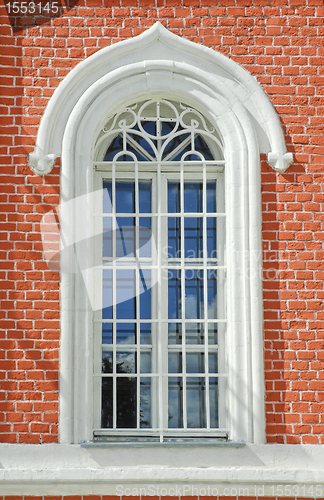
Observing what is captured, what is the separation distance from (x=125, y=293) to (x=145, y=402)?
0.93m

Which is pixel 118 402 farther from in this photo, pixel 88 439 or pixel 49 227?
pixel 49 227

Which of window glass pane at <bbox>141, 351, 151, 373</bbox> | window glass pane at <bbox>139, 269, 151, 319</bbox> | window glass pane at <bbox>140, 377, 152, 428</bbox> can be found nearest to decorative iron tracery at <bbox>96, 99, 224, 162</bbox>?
window glass pane at <bbox>139, 269, 151, 319</bbox>

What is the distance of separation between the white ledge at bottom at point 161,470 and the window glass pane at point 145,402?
0.30m

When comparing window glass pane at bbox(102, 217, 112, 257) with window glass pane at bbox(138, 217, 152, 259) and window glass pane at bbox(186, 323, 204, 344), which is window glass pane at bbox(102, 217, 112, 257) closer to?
window glass pane at bbox(138, 217, 152, 259)

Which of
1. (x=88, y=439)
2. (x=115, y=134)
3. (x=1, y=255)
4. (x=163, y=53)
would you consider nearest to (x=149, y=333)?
(x=88, y=439)

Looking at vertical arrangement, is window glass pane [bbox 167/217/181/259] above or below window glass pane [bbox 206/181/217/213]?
below

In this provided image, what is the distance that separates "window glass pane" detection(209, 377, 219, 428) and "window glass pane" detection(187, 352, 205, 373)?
0.44 feet

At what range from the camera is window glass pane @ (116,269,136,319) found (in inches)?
230

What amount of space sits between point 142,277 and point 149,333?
1.58 feet

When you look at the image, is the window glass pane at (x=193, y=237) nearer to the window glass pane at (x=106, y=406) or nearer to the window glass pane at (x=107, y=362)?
the window glass pane at (x=107, y=362)

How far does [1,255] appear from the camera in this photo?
569cm

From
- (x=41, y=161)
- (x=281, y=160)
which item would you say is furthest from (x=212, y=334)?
(x=41, y=161)

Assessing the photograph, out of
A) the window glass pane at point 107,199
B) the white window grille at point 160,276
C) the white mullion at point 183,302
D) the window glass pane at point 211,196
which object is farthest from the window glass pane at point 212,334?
the window glass pane at point 107,199

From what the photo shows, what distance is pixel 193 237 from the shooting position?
5973mm
